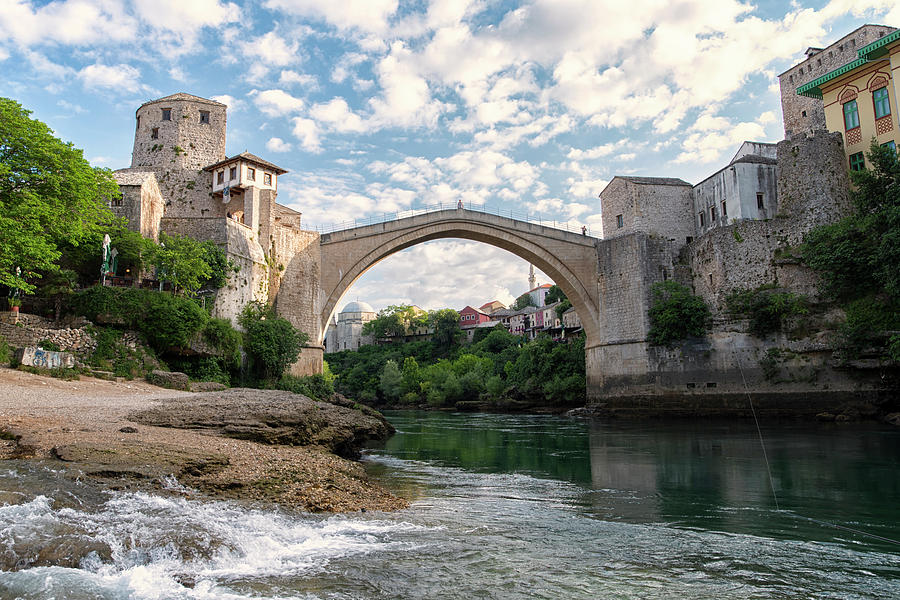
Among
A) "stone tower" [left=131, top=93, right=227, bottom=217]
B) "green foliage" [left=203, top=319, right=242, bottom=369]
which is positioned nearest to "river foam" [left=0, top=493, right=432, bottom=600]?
"green foliage" [left=203, top=319, right=242, bottom=369]

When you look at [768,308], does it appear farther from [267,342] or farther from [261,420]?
[261,420]

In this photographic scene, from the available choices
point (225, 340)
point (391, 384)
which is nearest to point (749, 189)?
point (225, 340)

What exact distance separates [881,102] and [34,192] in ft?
97.0

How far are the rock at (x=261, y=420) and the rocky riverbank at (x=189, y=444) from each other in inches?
0.7

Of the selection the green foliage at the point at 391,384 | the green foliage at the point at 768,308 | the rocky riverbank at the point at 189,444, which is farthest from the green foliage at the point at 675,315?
the green foliage at the point at 391,384

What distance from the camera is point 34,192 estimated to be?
49.4 feet

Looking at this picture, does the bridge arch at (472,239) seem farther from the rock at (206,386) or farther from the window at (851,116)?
the window at (851,116)

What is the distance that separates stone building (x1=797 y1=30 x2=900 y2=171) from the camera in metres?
22.7

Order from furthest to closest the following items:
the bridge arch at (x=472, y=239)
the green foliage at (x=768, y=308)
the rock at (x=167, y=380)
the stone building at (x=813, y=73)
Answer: the stone building at (x=813, y=73)
the bridge arch at (x=472, y=239)
the green foliage at (x=768, y=308)
the rock at (x=167, y=380)

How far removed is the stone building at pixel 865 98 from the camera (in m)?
22.7

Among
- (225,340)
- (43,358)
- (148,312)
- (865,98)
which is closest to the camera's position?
(43,358)

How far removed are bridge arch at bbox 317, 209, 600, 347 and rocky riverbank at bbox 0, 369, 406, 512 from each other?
625 inches

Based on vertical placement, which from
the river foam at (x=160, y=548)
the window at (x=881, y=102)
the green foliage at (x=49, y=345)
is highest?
the window at (x=881, y=102)

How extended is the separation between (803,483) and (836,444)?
6382 millimetres
